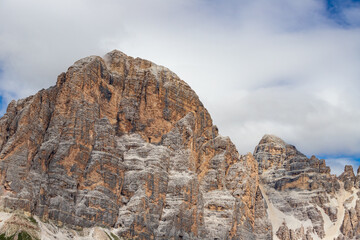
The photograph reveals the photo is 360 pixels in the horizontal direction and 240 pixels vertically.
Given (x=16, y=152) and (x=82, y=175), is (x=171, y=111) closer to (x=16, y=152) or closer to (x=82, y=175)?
(x=82, y=175)

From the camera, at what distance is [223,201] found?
652ft

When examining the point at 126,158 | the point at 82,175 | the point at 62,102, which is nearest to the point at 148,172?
the point at 126,158

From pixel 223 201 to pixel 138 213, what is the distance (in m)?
41.7

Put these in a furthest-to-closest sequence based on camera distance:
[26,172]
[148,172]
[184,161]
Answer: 1. [184,161]
2. [148,172]
3. [26,172]

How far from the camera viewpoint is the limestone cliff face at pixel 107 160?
156 m

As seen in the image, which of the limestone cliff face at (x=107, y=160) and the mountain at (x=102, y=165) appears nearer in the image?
the mountain at (x=102, y=165)

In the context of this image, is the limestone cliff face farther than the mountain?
Yes

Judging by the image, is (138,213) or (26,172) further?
(138,213)

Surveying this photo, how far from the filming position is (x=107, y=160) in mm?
171000

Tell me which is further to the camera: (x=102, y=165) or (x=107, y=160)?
(x=107, y=160)

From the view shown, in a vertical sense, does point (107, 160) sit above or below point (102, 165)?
above

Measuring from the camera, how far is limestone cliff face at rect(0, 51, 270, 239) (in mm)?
155625

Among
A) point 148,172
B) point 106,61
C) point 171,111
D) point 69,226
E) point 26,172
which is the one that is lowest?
point 69,226

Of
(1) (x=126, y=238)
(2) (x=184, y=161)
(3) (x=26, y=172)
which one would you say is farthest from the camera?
(2) (x=184, y=161)
